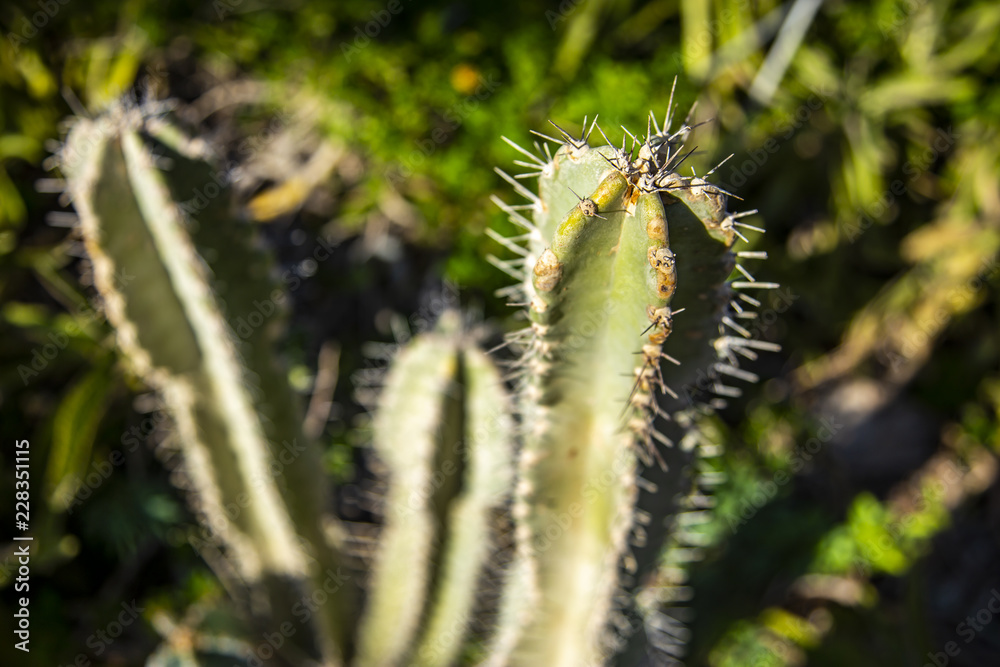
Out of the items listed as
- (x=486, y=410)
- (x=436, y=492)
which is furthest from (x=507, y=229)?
(x=436, y=492)

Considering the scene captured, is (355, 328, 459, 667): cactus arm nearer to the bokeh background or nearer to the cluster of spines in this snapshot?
the bokeh background

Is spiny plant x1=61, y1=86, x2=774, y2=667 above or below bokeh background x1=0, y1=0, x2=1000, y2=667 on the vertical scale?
below

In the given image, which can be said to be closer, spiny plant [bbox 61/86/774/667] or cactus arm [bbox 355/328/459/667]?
spiny plant [bbox 61/86/774/667]

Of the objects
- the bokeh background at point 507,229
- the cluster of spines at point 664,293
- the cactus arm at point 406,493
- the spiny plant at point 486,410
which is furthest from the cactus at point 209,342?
the cluster of spines at point 664,293

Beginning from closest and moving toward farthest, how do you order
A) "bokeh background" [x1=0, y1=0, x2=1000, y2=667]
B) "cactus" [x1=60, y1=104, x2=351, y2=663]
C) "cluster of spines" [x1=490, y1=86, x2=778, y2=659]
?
"cluster of spines" [x1=490, y1=86, x2=778, y2=659] < "cactus" [x1=60, y1=104, x2=351, y2=663] < "bokeh background" [x1=0, y1=0, x2=1000, y2=667]

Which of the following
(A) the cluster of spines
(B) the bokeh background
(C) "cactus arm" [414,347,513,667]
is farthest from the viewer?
(B) the bokeh background

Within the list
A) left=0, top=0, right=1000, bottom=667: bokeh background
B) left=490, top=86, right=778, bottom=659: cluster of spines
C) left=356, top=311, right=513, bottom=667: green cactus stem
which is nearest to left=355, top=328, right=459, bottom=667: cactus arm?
left=356, top=311, right=513, bottom=667: green cactus stem

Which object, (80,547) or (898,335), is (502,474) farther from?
(898,335)

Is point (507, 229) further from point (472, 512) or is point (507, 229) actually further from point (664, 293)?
point (664, 293)
